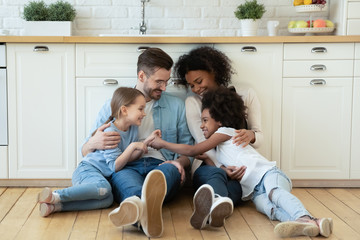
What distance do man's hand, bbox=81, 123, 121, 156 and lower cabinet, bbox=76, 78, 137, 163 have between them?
0.37 metres

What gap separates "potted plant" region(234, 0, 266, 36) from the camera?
3.79 metres

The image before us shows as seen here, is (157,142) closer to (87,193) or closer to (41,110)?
(87,193)

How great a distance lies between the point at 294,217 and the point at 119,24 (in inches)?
83.0

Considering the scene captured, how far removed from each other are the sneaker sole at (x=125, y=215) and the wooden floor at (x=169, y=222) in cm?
8

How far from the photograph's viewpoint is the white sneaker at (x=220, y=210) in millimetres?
2465

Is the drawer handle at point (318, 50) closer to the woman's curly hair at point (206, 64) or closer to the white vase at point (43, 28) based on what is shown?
the woman's curly hair at point (206, 64)

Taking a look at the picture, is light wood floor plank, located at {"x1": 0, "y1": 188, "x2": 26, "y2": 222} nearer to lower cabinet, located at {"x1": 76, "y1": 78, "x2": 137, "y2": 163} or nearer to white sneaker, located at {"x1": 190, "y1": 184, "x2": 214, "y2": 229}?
lower cabinet, located at {"x1": 76, "y1": 78, "x2": 137, "y2": 163}

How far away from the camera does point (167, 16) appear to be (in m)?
4.05

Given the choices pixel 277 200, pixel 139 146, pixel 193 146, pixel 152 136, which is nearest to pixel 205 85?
pixel 193 146

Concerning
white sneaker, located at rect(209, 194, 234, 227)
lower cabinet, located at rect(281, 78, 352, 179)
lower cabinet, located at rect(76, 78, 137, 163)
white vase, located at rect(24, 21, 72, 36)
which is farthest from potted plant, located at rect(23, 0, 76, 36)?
white sneaker, located at rect(209, 194, 234, 227)

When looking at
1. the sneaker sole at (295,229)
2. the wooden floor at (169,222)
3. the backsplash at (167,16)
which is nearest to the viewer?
the sneaker sole at (295,229)

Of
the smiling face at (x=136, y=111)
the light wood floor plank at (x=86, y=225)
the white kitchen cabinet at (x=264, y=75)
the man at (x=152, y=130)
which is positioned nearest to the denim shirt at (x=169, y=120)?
the man at (x=152, y=130)

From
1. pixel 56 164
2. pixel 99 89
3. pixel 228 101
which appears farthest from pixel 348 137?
pixel 56 164

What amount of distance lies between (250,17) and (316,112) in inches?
31.7
